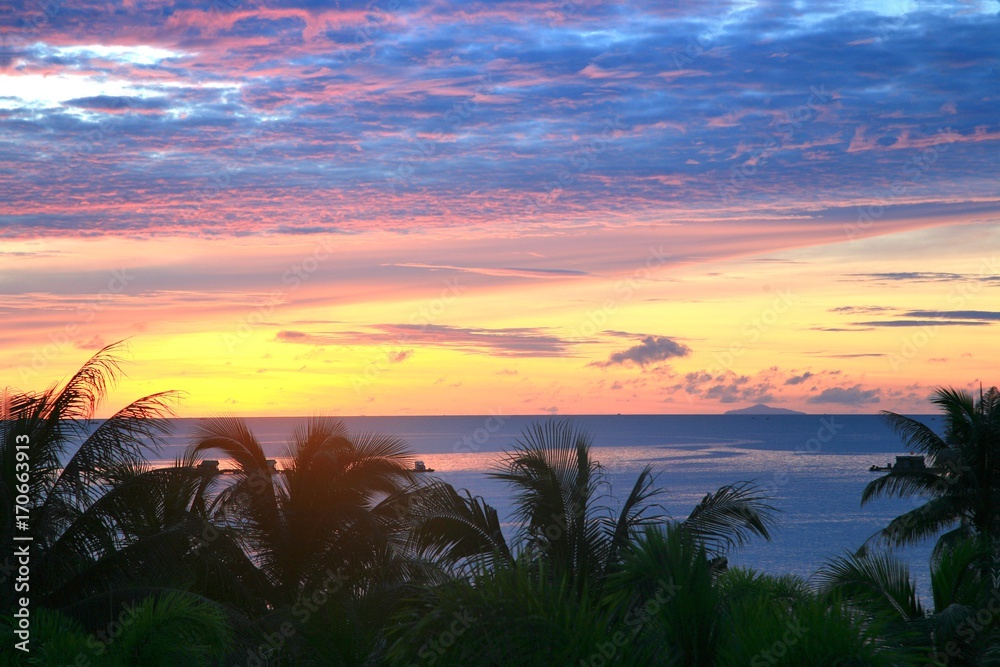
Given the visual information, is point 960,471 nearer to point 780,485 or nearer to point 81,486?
point 81,486

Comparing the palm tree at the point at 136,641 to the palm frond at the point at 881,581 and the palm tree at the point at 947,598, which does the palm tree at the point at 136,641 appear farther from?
the palm frond at the point at 881,581

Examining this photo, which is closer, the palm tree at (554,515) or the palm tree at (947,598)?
the palm tree at (947,598)

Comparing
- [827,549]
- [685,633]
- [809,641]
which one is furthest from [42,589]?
[827,549]

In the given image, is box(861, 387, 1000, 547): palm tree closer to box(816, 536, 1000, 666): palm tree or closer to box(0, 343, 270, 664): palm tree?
box(816, 536, 1000, 666): palm tree

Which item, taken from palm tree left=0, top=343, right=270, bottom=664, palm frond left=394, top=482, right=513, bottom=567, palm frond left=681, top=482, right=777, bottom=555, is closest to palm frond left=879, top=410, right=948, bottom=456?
palm frond left=681, top=482, right=777, bottom=555

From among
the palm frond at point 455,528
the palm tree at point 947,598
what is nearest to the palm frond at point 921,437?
the palm tree at point 947,598

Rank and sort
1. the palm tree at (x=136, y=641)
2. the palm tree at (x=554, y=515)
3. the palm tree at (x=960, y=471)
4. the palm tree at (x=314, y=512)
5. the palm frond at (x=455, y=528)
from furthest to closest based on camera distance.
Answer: the palm tree at (x=960, y=471)
the palm tree at (x=314, y=512)
the palm frond at (x=455, y=528)
the palm tree at (x=554, y=515)
the palm tree at (x=136, y=641)

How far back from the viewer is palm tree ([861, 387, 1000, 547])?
23656 millimetres

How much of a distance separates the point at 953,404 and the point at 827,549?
51.2 meters

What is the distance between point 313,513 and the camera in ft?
56.1

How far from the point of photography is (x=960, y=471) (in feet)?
77.9

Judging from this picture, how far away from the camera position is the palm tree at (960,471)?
23656 millimetres

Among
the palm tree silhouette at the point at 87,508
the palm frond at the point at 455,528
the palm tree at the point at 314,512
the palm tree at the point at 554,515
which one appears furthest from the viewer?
the palm tree at the point at 314,512

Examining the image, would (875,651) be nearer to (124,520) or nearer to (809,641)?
(809,641)
